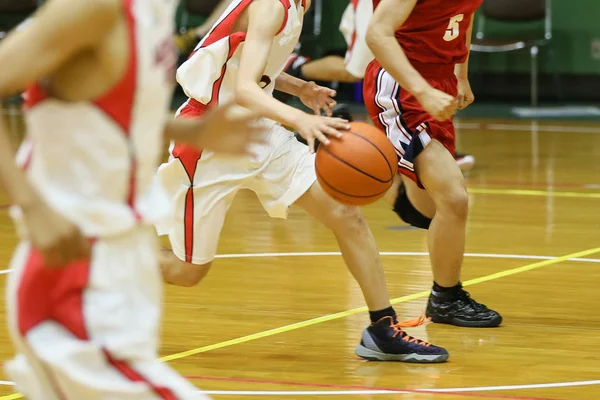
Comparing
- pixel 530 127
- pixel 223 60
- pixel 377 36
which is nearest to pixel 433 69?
pixel 377 36

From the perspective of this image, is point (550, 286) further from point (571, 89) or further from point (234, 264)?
point (571, 89)

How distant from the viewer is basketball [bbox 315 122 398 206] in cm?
396

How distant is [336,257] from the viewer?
254 inches

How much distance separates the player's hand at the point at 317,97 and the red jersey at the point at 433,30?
22.6 inches

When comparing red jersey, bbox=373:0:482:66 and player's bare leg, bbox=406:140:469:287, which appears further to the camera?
red jersey, bbox=373:0:482:66

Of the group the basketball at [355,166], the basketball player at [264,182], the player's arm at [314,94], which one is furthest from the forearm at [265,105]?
the player's arm at [314,94]

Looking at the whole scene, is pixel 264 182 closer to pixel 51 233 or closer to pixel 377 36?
pixel 377 36

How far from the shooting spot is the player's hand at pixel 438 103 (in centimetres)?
426

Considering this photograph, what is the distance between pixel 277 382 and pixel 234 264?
2.15 meters

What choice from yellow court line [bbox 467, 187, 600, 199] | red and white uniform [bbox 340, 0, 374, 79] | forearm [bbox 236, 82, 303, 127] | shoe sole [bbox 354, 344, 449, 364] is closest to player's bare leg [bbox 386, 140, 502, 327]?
shoe sole [bbox 354, 344, 449, 364]

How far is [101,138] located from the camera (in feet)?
7.65

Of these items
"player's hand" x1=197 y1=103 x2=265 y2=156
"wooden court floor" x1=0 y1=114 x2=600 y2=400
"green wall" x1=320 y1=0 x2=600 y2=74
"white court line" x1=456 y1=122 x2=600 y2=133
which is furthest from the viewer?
"green wall" x1=320 y1=0 x2=600 y2=74

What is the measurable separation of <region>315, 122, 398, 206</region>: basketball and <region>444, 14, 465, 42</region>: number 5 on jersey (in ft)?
3.55

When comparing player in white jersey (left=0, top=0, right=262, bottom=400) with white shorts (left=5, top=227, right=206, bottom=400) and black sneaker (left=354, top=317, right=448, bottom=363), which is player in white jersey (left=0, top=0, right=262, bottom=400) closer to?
white shorts (left=5, top=227, right=206, bottom=400)
